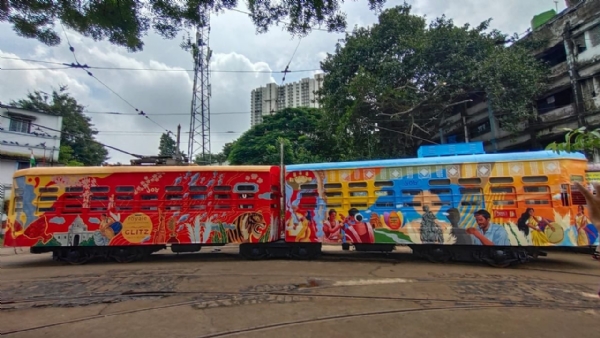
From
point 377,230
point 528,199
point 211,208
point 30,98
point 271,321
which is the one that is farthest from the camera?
point 30,98

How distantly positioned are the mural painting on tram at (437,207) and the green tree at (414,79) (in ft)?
30.1

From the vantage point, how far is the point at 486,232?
26.9ft

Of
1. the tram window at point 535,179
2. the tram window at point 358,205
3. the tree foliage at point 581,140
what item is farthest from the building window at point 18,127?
the tree foliage at point 581,140

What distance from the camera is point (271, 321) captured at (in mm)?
4406

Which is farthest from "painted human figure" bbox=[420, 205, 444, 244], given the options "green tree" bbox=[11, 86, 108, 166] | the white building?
"green tree" bbox=[11, 86, 108, 166]

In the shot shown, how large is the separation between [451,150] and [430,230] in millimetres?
2653

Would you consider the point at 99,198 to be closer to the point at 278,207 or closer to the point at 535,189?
the point at 278,207

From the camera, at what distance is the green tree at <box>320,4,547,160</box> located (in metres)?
16.7

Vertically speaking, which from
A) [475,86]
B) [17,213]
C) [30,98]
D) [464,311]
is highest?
[30,98]

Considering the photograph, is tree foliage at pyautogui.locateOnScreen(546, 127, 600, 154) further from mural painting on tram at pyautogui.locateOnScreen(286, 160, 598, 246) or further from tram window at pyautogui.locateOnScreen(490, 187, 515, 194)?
tram window at pyautogui.locateOnScreen(490, 187, 515, 194)

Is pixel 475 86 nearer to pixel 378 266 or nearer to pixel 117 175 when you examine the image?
pixel 378 266

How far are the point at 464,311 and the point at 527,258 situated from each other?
4.93 metres

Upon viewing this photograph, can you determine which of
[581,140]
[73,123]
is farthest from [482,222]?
[73,123]

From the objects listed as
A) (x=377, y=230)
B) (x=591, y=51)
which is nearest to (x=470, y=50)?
(x=591, y=51)
